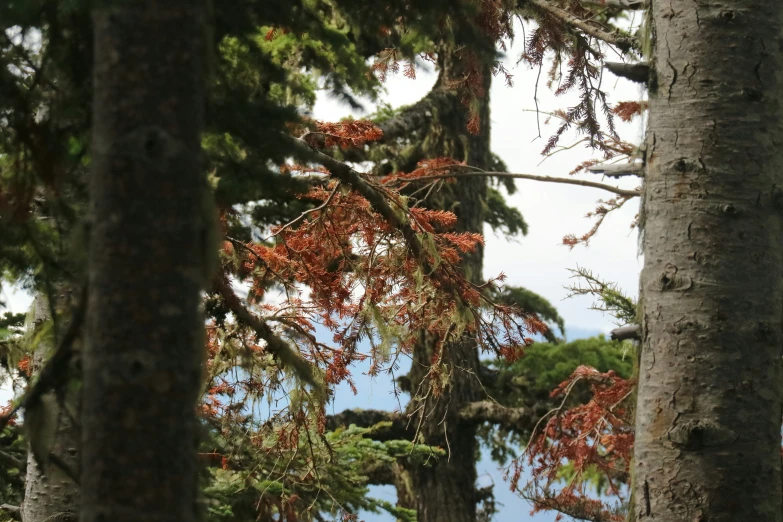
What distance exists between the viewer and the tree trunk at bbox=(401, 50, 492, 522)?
1123 cm

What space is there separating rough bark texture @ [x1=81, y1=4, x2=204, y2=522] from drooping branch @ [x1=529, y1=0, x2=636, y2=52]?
3222 millimetres

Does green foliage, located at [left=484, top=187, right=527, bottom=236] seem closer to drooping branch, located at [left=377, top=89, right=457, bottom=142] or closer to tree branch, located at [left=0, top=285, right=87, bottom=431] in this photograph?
drooping branch, located at [left=377, top=89, right=457, bottom=142]

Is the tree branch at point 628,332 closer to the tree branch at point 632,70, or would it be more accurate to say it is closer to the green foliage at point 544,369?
the tree branch at point 632,70

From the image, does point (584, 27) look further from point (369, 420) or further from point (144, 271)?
point (369, 420)

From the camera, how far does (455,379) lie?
11.7 metres

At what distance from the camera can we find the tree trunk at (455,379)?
11.2 meters

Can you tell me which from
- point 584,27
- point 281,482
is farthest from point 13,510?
point 584,27

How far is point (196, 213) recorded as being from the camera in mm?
2254

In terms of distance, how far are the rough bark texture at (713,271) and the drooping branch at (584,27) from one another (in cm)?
56

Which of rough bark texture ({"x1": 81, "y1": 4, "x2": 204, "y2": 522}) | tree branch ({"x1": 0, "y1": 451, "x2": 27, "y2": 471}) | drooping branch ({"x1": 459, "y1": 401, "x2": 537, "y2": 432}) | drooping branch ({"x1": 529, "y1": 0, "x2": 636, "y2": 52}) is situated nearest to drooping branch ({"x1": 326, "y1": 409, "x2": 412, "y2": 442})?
drooping branch ({"x1": 459, "y1": 401, "x2": 537, "y2": 432})

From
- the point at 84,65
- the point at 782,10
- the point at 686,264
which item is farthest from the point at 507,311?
the point at 84,65

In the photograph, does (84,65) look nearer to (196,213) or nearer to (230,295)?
(196,213)

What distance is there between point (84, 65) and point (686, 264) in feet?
8.66

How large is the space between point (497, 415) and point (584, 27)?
6.59 meters
